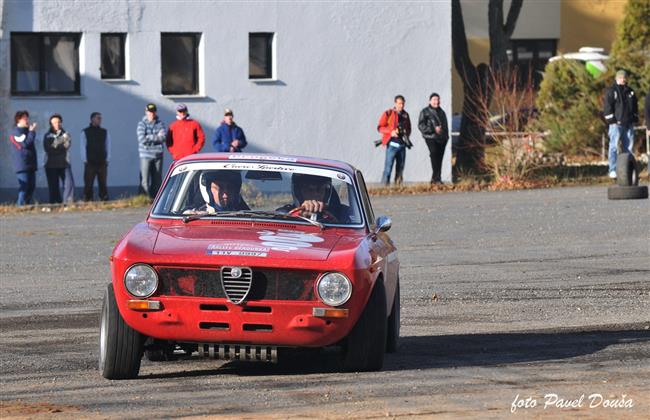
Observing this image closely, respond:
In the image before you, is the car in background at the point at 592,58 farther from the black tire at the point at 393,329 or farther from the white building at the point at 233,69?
the black tire at the point at 393,329

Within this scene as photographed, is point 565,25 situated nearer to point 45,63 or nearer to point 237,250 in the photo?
point 45,63

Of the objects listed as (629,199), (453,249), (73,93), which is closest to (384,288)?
(453,249)

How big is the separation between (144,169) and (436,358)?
1797 centimetres

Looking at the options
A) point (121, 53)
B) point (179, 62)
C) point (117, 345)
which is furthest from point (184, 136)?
point (117, 345)

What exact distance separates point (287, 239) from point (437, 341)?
2355mm

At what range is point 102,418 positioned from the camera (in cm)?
807

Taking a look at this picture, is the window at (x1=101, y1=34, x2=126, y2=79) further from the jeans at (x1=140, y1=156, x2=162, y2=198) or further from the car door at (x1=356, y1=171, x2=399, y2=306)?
the car door at (x1=356, y1=171, x2=399, y2=306)

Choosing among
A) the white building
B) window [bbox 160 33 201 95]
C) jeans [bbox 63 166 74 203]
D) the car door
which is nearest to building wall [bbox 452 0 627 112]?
the white building

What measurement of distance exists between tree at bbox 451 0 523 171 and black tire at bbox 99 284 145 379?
A: 27.2 metres

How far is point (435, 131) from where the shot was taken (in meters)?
30.9

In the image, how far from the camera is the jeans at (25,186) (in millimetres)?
28219

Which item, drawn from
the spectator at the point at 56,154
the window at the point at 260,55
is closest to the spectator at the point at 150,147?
the spectator at the point at 56,154

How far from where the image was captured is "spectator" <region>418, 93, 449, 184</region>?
102ft

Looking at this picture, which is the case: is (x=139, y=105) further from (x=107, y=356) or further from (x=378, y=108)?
(x=107, y=356)
